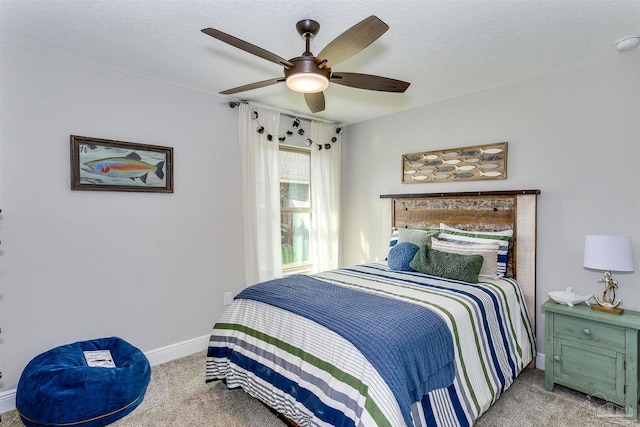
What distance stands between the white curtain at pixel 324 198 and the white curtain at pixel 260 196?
59 centimetres

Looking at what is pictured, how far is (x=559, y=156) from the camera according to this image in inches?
108

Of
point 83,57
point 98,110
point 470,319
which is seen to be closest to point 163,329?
point 98,110

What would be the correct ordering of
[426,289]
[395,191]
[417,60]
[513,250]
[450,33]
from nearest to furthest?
[450,33] → [426,289] → [417,60] → [513,250] → [395,191]

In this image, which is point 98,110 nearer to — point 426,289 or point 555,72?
point 426,289

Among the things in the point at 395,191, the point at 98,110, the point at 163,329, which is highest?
the point at 98,110

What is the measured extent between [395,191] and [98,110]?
2.97 metres

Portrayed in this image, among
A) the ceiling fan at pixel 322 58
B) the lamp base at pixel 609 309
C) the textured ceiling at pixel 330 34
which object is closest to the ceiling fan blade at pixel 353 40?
the ceiling fan at pixel 322 58

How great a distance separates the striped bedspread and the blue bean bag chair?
0.53m

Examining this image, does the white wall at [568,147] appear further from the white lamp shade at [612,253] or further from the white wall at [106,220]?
the white wall at [106,220]

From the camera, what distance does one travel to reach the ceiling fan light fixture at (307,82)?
6.19 ft

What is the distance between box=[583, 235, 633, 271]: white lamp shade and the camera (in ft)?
7.25

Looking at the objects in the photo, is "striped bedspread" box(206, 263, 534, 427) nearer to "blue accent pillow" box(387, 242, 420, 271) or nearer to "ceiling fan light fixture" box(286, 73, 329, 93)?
"blue accent pillow" box(387, 242, 420, 271)

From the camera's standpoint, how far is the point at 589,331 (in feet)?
7.52

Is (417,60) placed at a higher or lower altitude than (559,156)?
higher
